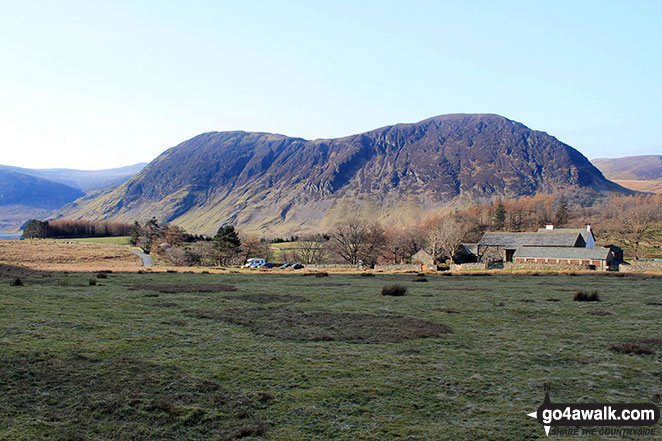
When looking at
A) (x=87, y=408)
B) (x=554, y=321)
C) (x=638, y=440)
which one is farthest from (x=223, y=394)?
(x=554, y=321)

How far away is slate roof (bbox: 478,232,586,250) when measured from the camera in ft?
288

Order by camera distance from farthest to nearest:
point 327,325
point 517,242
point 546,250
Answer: point 517,242, point 546,250, point 327,325

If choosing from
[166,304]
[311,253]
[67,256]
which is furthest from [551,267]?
[67,256]

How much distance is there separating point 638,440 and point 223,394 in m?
6.71

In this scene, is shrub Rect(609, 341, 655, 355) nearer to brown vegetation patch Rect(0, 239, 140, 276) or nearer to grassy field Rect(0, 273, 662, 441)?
grassy field Rect(0, 273, 662, 441)

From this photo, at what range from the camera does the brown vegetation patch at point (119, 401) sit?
6523 mm

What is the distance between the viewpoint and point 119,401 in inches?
294

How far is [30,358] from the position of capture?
9.52 meters

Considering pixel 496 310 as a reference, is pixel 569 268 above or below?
below

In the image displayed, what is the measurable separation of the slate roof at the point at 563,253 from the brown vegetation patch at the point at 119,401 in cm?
7913

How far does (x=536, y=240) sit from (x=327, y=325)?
286 feet

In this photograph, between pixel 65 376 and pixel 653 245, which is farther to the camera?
pixel 653 245

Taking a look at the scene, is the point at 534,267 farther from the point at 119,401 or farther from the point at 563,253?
the point at 119,401

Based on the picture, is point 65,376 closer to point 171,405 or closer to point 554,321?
point 171,405
